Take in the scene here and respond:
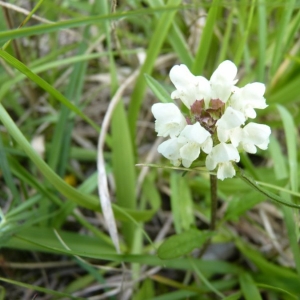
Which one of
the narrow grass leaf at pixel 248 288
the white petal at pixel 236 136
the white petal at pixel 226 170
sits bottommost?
the narrow grass leaf at pixel 248 288

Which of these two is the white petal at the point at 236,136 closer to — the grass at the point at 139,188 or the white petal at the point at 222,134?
the white petal at the point at 222,134

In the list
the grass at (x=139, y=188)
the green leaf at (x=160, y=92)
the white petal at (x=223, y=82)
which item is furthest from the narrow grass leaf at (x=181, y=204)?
the white petal at (x=223, y=82)

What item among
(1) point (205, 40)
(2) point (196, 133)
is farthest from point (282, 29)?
(2) point (196, 133)

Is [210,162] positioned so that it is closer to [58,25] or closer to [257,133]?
[257,133]

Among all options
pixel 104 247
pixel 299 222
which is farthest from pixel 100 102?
pixel 299 222

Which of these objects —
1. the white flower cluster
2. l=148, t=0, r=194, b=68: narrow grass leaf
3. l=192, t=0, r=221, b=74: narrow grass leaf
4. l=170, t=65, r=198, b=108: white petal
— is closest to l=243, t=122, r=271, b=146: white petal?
the white flower cluster

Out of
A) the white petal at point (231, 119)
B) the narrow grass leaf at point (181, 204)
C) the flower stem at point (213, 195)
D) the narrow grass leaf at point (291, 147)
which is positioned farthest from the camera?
the narrow grass leaf at point (181, 204)

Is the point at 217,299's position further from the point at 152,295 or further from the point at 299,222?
the point at 299,222
